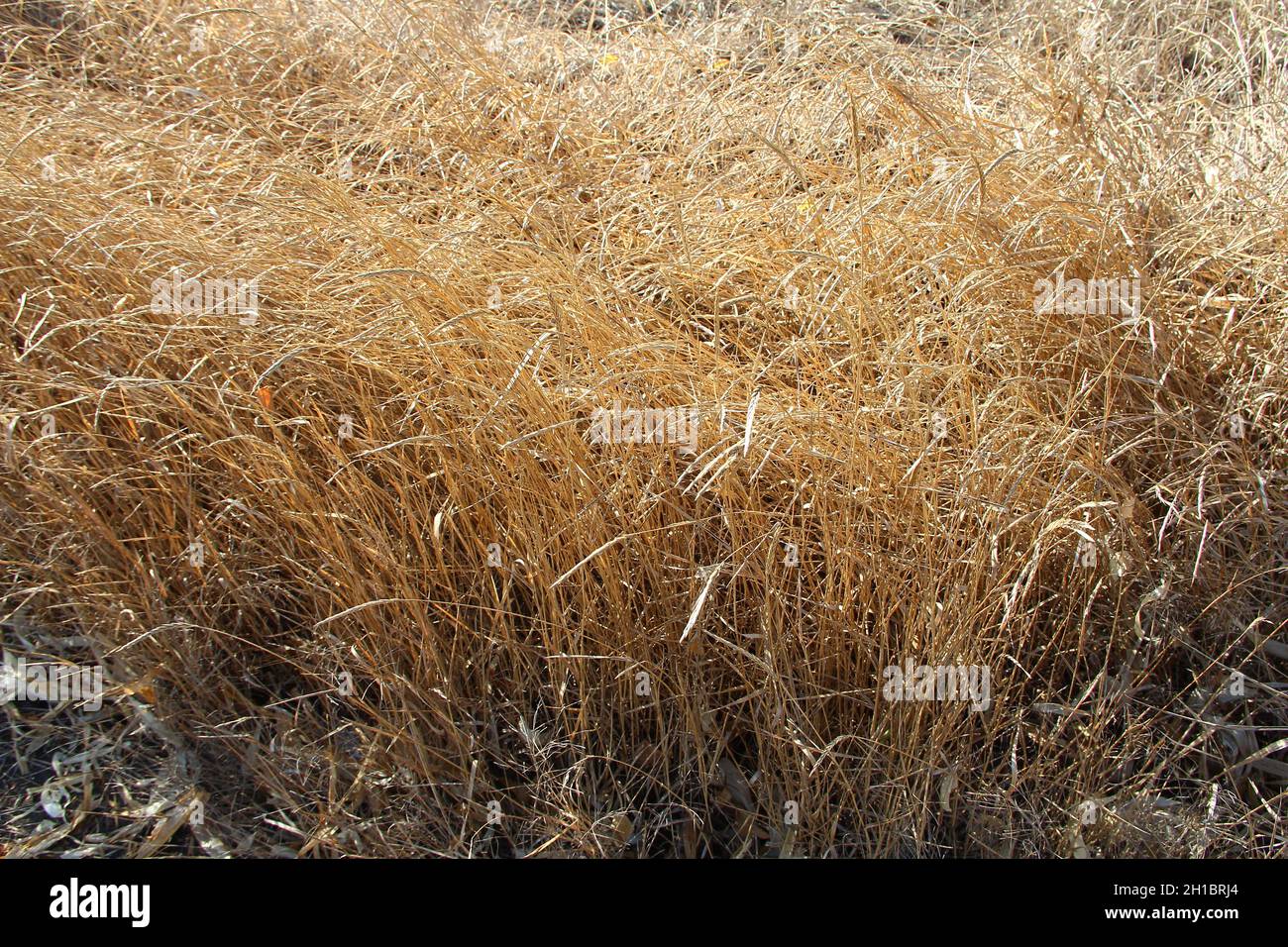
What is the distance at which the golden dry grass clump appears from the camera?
6.04 feet

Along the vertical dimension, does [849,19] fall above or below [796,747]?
above

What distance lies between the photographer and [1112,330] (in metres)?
2.21

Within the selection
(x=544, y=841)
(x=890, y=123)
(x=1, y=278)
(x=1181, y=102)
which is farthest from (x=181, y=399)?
(x=1181, y=102)

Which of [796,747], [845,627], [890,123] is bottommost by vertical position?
[796,747]

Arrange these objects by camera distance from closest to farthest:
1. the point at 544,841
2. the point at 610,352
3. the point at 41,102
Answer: the point at 544,841 < the point at 610,352 < the point at 41,102

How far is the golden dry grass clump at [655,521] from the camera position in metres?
1.84

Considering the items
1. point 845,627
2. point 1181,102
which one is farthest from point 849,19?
point 845,627

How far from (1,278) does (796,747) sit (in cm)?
186

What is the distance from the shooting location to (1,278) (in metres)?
2.28

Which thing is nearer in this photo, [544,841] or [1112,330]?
[544,841]

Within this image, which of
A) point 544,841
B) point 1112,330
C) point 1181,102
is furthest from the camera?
point 1181,102

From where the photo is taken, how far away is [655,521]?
1956mm

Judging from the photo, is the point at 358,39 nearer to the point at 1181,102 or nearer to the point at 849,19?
the point at 849,19

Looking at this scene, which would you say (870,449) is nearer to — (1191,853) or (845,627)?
(845,627)
